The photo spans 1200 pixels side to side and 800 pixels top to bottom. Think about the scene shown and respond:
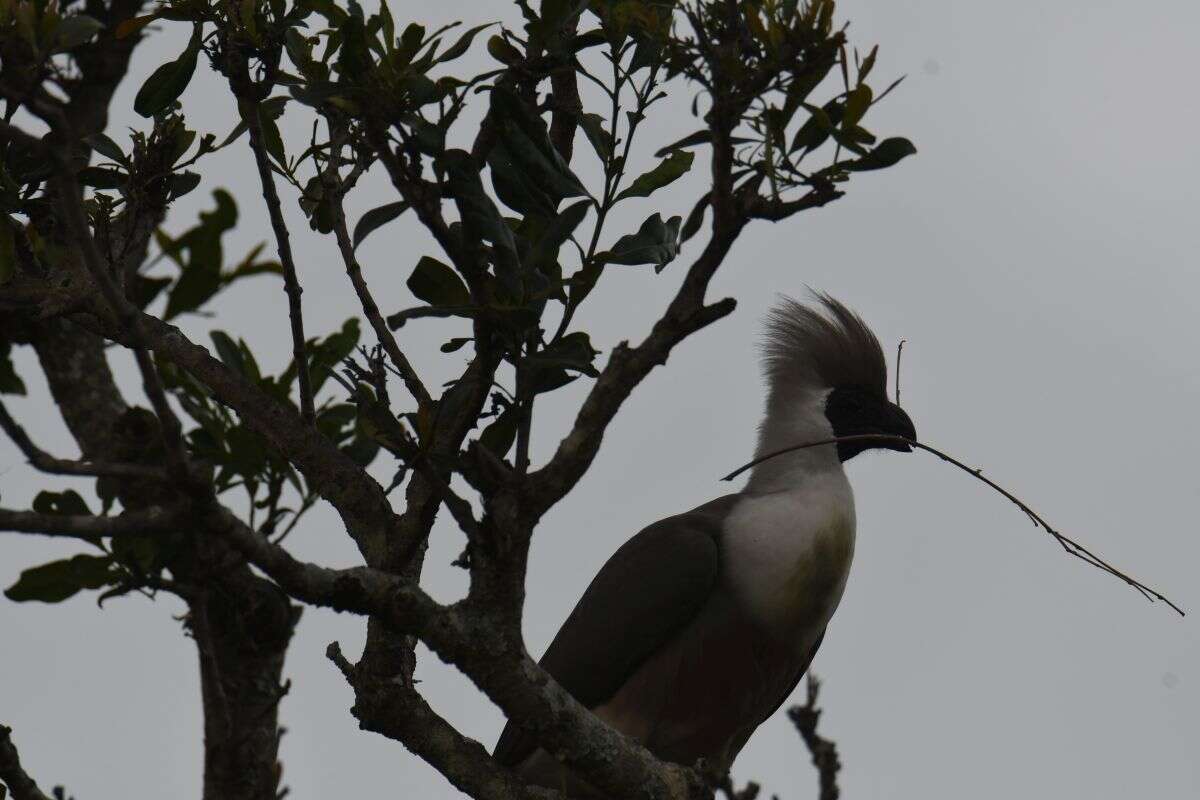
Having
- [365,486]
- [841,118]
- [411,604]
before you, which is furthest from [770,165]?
[365,486]

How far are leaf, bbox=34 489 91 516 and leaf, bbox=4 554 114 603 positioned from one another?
126mm

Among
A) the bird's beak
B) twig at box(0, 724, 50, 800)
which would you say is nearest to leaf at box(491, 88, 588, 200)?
twig at box(0, 724, 50, 800)

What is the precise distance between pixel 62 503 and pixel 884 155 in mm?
2058

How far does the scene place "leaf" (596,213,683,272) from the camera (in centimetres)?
332

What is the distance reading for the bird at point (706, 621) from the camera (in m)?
5.05

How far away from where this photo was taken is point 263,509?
381cm

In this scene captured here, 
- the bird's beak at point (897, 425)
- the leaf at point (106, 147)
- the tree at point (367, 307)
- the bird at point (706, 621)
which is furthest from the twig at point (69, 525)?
the bird's beak at point (897, 425)

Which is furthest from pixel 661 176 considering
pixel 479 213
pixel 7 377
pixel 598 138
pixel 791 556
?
pixel 7 377

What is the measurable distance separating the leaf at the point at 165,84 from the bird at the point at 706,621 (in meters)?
2.29

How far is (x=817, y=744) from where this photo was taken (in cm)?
321

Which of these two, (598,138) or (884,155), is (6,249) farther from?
(884,155)

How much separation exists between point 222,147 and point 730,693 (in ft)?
8.13

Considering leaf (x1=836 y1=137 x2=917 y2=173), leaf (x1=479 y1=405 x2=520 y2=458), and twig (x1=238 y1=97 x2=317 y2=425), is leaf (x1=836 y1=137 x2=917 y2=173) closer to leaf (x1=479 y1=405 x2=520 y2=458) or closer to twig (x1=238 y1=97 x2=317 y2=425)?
leaf (x1=479 y1=405 x2=520 y2=458)

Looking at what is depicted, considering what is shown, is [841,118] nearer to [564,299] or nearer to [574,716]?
[564,299]
